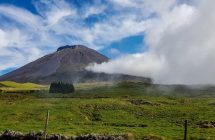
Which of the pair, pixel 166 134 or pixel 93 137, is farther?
pixel 166 134

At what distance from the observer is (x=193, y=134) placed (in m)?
57.8

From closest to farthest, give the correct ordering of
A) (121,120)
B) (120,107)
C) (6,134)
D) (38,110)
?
(6,134) < (121,120) < (38,110) < (120,107)

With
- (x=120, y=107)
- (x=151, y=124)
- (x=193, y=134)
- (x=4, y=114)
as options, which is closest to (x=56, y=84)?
(x=120, y=107)

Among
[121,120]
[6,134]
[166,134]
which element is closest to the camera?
[6,134]

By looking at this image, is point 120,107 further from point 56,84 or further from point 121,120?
point 56,84

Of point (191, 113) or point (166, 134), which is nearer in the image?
point (166, 134)

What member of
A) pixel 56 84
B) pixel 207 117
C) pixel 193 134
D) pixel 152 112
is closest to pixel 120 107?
pixel 152 112

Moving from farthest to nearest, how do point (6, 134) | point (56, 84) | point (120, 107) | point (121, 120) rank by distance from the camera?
1. point (56, 84)
2. point (120, 107)
3. point (121, 120)
4. point (6, 134)

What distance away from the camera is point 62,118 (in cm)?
8212

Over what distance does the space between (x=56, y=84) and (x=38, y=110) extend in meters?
100

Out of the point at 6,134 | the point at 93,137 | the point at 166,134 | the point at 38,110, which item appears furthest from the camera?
the point at 38,110

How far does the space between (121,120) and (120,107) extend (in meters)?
21.5

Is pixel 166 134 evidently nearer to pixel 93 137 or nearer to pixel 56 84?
pixel 93 137

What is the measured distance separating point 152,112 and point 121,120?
50.9 feet
